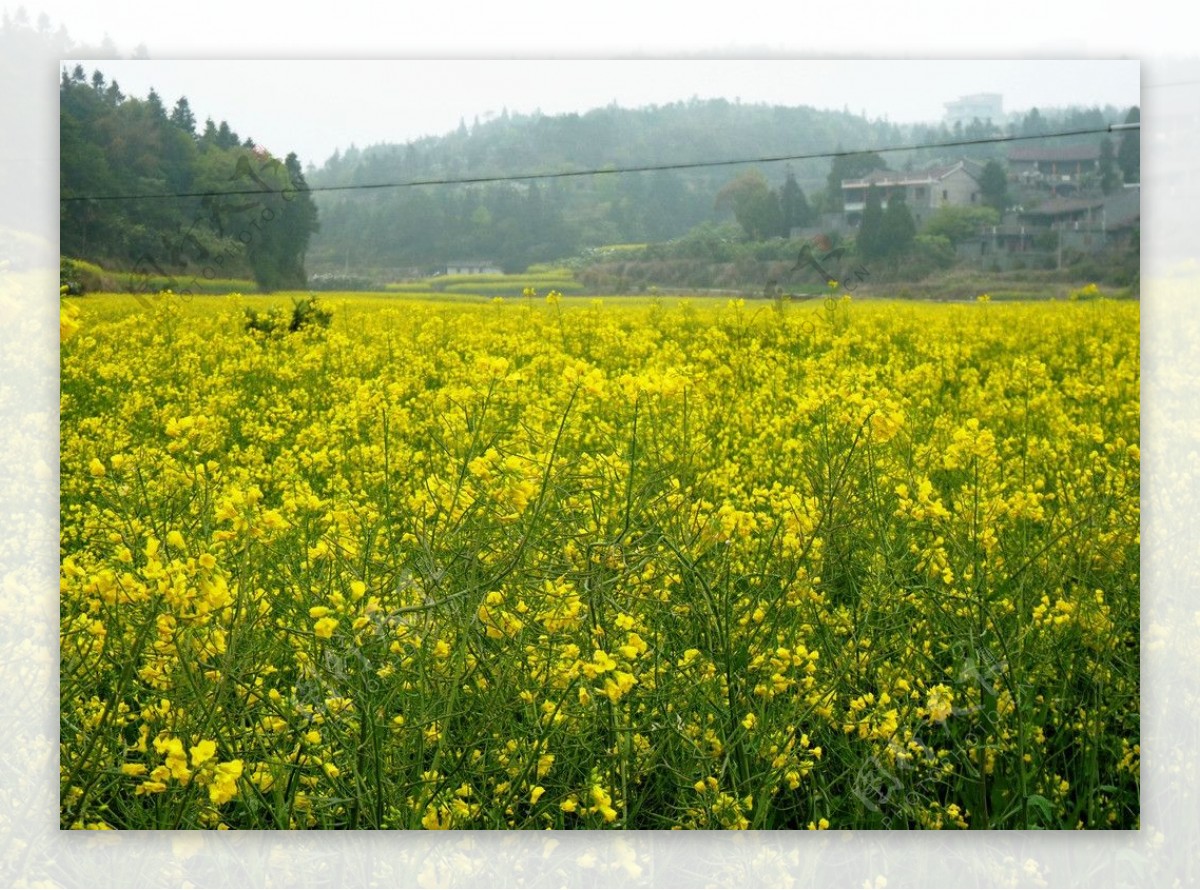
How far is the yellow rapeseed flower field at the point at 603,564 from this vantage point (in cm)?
265

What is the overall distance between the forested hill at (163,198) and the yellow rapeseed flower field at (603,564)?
113 mm

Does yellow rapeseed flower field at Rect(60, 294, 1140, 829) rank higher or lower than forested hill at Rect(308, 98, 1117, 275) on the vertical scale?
lower

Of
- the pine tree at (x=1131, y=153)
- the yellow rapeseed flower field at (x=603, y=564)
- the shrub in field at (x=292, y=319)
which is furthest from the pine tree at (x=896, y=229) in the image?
the shrub in field at (x=292, y=319)

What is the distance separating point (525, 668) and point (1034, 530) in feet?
3.65

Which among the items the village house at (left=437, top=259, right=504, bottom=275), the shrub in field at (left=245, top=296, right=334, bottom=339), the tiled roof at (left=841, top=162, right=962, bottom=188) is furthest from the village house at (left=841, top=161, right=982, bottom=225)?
the shrub in field at (left=245, top=296, right=334, bottom=339)

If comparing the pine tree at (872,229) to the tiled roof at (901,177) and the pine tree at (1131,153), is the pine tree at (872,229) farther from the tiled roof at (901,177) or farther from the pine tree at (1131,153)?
the pine tree at (1131,153)

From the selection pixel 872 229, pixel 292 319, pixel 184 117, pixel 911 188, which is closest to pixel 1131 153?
pixel 911 188

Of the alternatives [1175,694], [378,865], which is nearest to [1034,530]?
[1175,694]

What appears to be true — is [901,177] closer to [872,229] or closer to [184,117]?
[872,229]

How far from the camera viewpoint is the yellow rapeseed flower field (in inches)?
104

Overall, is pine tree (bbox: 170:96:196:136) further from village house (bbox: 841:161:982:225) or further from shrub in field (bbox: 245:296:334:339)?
village house (bbox: 841:161:982:225)

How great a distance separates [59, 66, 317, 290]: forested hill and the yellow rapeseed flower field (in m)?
0.11

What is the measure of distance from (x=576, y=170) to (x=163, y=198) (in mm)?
869

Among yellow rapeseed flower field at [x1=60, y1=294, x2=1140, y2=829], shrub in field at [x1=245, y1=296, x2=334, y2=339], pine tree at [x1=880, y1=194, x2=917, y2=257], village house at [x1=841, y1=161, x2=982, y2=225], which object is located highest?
village house at [x1=841, y1=161, x2=982, y2=225]
